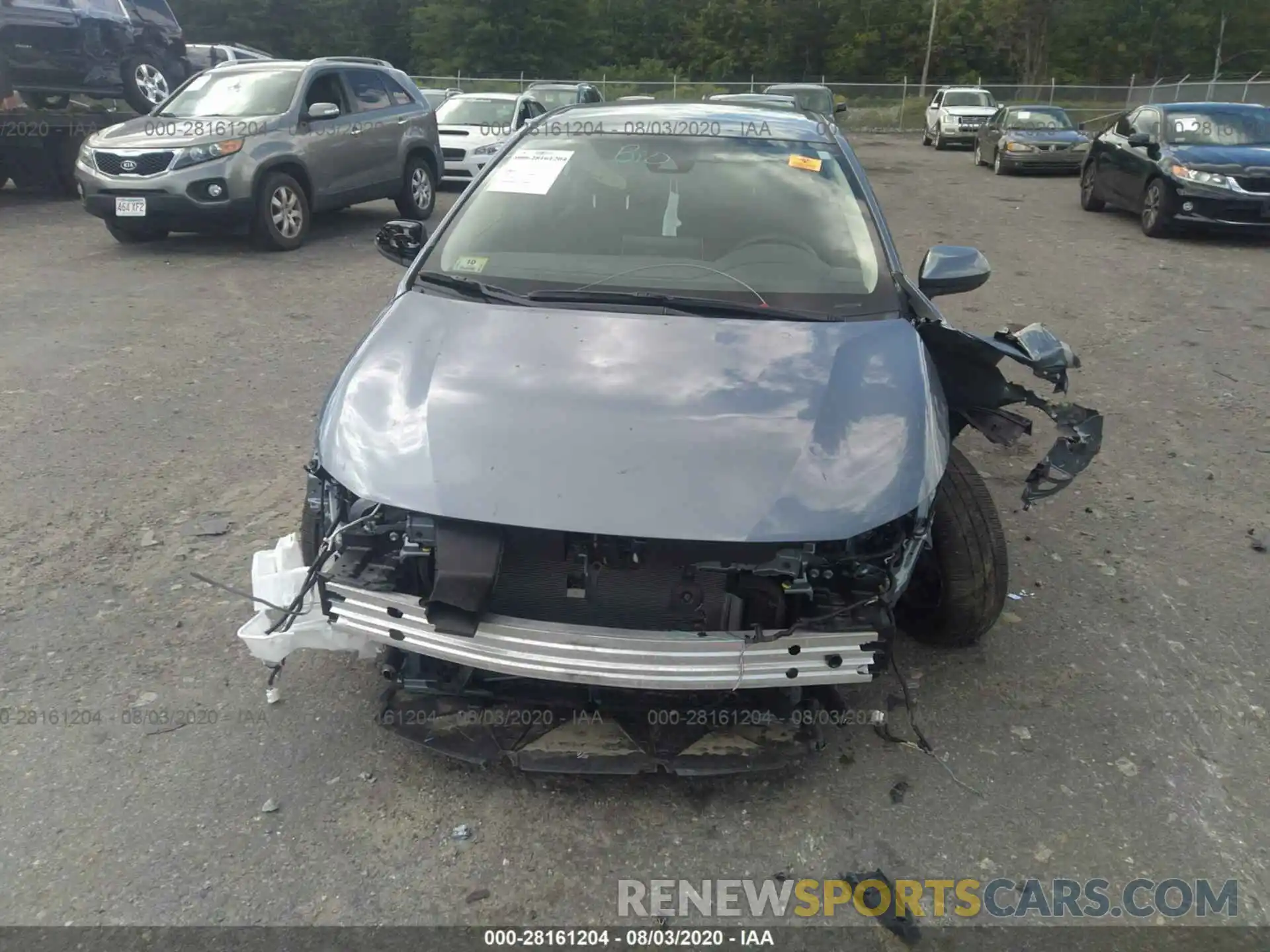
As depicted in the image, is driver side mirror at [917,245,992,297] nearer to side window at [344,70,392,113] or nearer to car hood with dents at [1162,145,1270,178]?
car hood with dents at [1162,145,1270,178]

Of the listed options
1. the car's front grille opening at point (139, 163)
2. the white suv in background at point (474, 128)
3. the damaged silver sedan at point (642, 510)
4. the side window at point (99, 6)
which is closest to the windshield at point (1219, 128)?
the white suv in background at point (474, 128)

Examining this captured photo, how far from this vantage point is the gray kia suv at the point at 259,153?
350 inches

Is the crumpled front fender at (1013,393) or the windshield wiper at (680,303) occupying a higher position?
the windshield wiper at (680,303)

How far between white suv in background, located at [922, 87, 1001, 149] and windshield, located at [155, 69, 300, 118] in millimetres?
18785

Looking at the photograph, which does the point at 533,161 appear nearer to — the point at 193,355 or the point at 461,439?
the point at 461,439

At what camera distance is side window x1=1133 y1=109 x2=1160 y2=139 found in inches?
444

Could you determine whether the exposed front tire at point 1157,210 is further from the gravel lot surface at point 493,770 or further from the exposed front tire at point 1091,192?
the gravel lot surface at point 493,770

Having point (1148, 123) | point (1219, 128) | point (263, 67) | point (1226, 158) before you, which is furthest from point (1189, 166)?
point (263, 67)

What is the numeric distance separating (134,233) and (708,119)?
7.98 metres

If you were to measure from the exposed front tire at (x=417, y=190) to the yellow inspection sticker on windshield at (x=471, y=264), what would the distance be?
837 centimetres

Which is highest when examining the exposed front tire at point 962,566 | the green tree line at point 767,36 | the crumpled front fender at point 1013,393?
the green tree line at point 767,36

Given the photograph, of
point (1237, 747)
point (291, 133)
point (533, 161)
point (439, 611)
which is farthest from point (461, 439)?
point (291, 133)

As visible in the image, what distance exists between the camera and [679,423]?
2605 mm

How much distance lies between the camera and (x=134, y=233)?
9.78m
